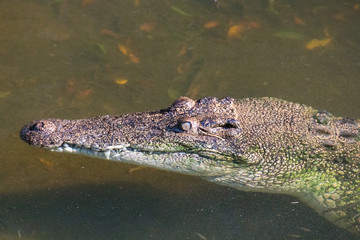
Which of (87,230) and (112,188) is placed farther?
(112,188)

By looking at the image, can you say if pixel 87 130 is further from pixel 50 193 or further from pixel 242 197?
pixel 242 197

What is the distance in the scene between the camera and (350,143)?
158 inches

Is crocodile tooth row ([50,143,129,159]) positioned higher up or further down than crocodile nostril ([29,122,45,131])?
further down

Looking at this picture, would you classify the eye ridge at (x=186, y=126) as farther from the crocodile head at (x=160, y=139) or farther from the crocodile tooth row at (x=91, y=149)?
the crocodile tooth row at (x=91, y=149)

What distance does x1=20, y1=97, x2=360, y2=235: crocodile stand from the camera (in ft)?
12.0

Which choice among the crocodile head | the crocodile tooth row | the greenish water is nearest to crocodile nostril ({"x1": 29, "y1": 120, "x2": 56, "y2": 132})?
the crocodile head

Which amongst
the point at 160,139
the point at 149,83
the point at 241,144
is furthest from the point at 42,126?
the point at 149,83

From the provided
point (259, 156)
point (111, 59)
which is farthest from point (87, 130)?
point (111, 59)

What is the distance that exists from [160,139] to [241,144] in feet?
2.24

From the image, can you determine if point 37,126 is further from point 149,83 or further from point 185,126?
point 149,83

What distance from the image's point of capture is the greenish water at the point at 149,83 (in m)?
4.25

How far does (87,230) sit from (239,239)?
1433 millimetres

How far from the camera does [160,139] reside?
12.1 ft

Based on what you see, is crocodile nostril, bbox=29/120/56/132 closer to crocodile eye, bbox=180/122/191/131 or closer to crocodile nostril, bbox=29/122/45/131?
crocodile nostril, bbox=29/122/45/131
